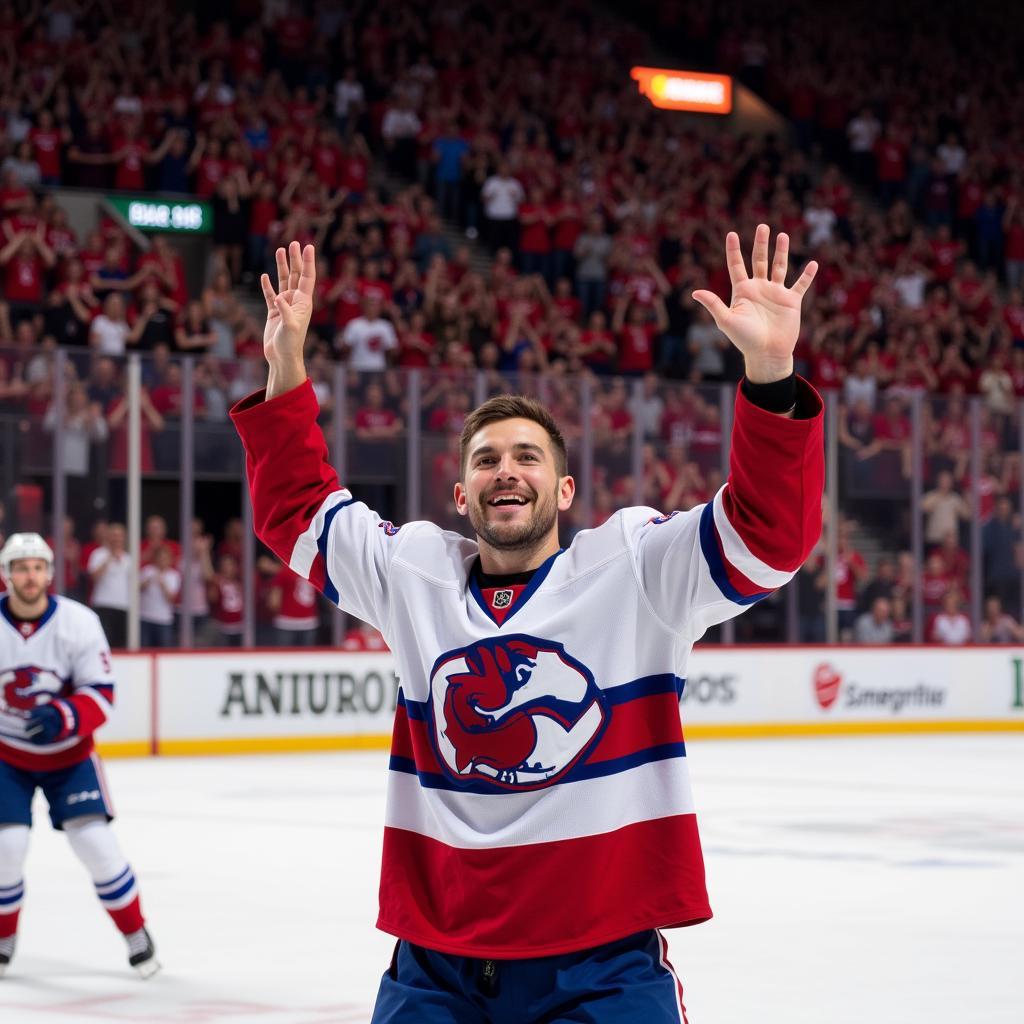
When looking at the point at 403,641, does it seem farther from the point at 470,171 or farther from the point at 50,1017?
the point at 470,171

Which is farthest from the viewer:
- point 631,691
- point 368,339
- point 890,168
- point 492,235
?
point 890,168

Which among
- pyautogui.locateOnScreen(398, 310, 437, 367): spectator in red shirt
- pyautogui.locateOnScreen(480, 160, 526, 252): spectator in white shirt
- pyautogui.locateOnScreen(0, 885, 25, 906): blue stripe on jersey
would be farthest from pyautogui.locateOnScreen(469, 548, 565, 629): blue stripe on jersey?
pyautogui.locateOnScreen(480, 160, 526, 252): spectator in white shirt

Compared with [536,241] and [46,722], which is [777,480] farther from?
[536,241]

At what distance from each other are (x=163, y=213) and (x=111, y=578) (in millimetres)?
5119

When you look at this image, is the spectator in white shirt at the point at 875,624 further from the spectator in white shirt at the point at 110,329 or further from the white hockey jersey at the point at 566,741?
the white hockey jersey at the point at 566,741

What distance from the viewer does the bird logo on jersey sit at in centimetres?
294

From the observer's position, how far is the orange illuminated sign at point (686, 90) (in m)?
25.4

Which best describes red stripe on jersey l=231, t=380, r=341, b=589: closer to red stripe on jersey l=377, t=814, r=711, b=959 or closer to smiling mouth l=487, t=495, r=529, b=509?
smiling mouth l=487, t=495, r=529, b=509

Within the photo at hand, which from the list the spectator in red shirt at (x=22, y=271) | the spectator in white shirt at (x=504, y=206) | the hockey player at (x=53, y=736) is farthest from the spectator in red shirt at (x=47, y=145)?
the hockey player at (x=53, y=736)

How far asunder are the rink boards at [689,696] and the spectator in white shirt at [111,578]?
0.33m

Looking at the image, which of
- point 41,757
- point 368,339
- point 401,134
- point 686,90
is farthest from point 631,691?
point 686,90

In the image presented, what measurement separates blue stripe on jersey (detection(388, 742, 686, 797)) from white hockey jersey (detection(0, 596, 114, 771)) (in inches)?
136

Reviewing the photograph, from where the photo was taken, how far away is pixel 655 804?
2992 mm

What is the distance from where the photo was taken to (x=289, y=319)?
3264 millimetres
